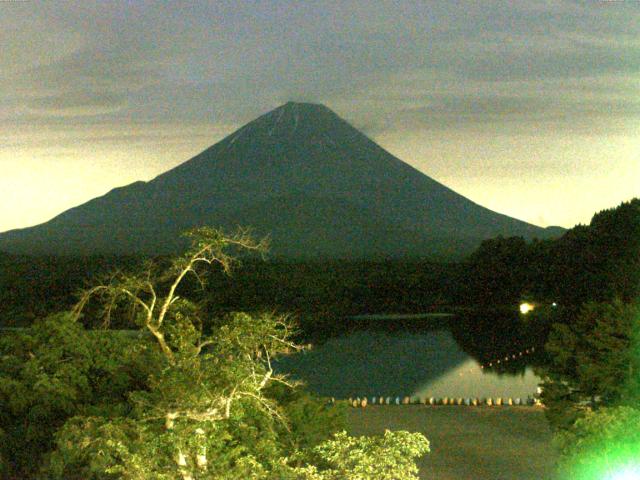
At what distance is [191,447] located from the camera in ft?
28.2

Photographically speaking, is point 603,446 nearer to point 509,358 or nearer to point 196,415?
point 196,415

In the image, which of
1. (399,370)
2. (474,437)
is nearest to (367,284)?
(399,370)

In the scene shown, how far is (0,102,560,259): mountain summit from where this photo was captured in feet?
280

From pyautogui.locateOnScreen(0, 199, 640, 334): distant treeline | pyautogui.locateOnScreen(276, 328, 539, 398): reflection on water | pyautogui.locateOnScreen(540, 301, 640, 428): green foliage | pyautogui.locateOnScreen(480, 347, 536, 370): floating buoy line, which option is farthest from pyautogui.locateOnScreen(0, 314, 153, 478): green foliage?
pyautogui.locateOnScreen(0, 199, 640, 334): distant treeline

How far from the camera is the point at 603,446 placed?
9.58 m

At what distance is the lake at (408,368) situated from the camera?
24.7 m

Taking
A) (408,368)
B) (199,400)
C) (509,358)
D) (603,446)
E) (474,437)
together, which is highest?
(199,400)

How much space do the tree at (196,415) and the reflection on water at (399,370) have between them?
38.3 feet

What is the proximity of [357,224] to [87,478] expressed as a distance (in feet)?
263

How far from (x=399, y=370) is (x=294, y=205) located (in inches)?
2492

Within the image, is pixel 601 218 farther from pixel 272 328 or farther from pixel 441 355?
pixel 272 328

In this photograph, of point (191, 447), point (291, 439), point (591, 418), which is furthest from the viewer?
point (291, 439)

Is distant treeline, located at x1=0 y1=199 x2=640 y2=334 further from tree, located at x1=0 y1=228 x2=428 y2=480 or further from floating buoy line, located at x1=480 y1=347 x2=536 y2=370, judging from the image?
tree, located at x1=0 y1=228 x2=428 y2=480

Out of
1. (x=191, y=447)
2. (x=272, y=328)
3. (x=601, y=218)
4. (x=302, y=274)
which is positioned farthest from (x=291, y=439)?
(x=302, y=274)
